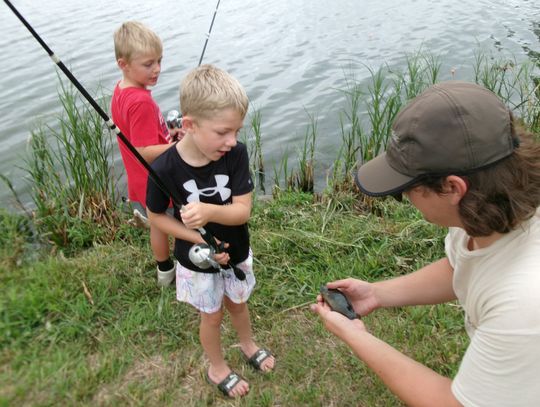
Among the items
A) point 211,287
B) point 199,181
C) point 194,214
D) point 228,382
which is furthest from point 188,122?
point 228,382

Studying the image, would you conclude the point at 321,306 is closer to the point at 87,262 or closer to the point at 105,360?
the point at 105,360

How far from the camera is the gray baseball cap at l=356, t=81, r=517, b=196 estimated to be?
4.25 ft

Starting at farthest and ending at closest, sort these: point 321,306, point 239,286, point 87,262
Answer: point 87,262, point 239,286, point 321,306

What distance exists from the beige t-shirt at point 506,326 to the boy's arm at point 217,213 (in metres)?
0.91

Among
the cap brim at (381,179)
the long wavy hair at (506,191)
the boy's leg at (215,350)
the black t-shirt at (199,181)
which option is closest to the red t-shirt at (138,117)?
the black t-shirt at (199,181)

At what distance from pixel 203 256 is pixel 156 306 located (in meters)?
0.93

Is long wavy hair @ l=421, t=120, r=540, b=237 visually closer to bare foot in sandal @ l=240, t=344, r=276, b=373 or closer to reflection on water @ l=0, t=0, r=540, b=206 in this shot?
bare foot in sandal @ l=240, t=344, r=276, b=373

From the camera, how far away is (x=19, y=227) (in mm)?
3719

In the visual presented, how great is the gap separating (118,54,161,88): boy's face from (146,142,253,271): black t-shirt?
3.00 feet

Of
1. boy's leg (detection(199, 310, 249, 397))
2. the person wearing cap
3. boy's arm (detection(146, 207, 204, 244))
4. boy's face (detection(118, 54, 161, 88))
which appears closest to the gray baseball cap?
the person wearing cap

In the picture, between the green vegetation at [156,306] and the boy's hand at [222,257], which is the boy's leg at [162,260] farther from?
the boy's hand at [222,257]

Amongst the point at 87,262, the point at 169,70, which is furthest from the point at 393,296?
the point at 169,70

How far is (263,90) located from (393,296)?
5.19 m

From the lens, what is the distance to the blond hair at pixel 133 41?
8.75ft
